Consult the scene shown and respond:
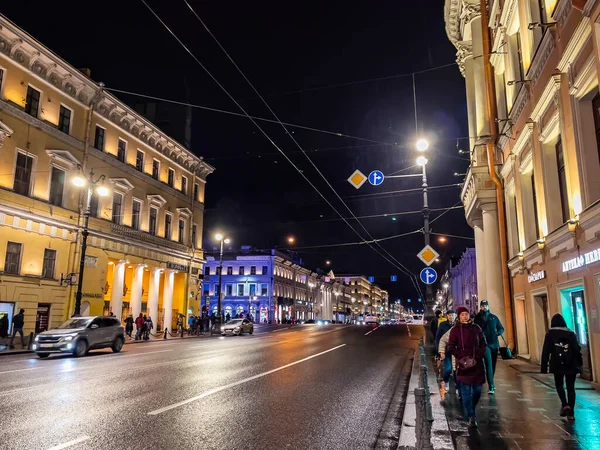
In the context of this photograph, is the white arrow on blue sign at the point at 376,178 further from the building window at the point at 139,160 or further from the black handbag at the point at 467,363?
the building window at the point at 139,160

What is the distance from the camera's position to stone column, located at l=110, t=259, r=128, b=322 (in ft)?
108

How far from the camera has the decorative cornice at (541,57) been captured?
1194cm

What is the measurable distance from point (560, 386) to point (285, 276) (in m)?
75.9

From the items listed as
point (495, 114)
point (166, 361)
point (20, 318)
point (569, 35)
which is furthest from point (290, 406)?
point (20, 318)

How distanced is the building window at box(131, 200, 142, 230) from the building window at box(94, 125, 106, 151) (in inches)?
209

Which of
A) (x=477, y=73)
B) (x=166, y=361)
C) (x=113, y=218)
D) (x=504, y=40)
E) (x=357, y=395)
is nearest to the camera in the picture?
(x=357, y=395)

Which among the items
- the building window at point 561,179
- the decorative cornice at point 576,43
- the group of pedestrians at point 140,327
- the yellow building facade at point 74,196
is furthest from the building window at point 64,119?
the decorative cornice at point 576,43

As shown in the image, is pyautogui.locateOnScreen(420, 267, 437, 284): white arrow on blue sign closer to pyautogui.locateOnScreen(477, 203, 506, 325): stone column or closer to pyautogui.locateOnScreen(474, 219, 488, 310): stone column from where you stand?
pyautogui.locateOnScreen(477, 203, 506, 325): stone column

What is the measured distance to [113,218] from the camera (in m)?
33.2

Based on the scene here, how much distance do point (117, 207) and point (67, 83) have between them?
9.03 m

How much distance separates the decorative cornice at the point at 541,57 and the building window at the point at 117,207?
27.8 metres

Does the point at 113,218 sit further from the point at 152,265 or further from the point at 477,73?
the point at 477,73

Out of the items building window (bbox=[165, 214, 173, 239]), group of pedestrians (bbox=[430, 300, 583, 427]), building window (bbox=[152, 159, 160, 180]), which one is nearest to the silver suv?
group of pedestrians (bbox=[430, 300, 583, 427])

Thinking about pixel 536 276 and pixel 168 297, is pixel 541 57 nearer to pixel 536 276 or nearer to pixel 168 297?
pixel 536 276
